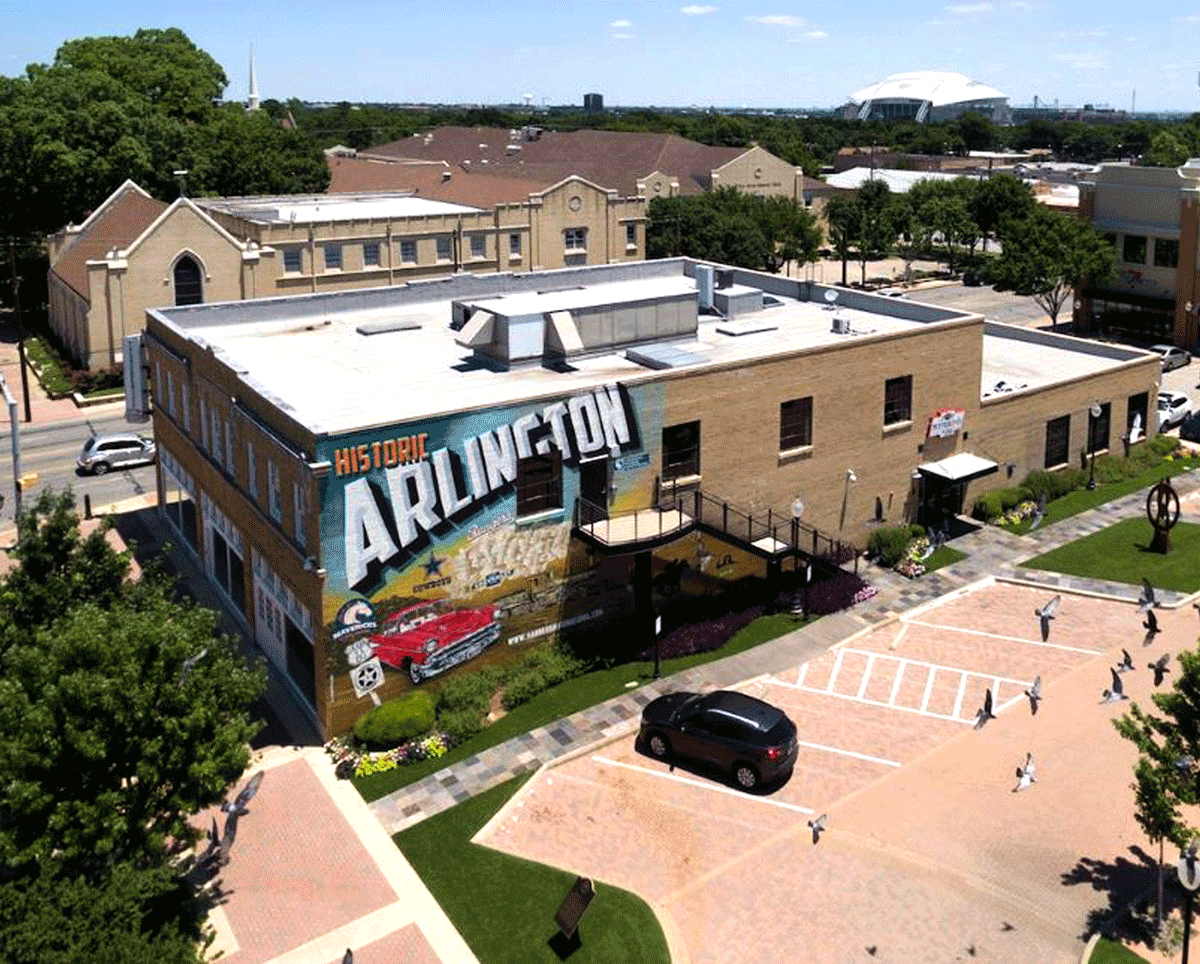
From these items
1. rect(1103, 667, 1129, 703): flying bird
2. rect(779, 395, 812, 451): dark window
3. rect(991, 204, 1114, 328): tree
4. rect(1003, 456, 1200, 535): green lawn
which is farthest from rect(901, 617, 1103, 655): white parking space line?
rect(991, 204, 1114, 328): tree

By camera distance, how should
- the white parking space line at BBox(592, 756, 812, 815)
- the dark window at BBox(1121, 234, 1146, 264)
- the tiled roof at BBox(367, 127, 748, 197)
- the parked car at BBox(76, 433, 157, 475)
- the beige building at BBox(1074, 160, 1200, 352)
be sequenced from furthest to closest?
the tiled roof at BBox(367, 127, 748, 197), the dark window at BBox(1121, 234, 1146, 264), the beige building at BBox(1074, 160, 1200, 352), the parked car at BBox(76, 433, 157, 475), the white parking space line at BBox(592, 756, 812, 815)

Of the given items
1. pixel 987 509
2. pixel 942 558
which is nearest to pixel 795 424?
pixel 942 558

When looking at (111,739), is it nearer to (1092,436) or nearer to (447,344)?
(447,344)

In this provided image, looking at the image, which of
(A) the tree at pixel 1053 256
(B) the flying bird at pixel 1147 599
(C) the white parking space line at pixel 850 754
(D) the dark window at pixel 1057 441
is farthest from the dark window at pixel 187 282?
(B) the flying bird at pixel 1147 599

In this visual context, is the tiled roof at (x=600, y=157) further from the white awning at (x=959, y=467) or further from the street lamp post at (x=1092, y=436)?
the white awning at (x=959, y=467)

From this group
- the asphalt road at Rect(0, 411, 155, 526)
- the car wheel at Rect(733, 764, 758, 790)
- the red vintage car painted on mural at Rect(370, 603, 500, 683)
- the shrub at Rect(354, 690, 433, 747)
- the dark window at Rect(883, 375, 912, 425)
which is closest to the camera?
the car wheel at Rect(733, 764, 758, 790)

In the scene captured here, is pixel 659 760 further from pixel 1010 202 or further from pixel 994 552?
pixel 1010 202

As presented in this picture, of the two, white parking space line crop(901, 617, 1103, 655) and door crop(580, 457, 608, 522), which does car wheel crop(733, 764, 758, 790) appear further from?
white parking space line crop(901, 617, 1103, 655)
